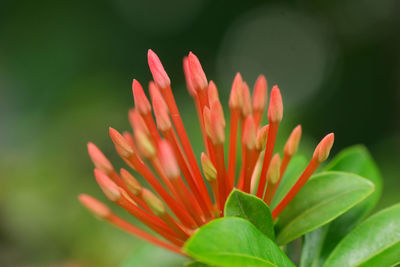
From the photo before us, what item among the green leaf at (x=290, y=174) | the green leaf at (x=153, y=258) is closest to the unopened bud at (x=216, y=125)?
the green leaf at (x=290, y=174)

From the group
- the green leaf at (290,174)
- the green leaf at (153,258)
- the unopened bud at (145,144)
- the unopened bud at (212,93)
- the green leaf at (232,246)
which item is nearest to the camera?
the green leaf at (232,246)

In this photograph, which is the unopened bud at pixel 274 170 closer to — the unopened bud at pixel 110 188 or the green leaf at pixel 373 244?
the green leaf at pixel 373 244

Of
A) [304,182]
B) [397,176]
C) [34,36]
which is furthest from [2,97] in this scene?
[304,182]

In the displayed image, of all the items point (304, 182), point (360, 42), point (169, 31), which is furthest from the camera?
point (169, 31)

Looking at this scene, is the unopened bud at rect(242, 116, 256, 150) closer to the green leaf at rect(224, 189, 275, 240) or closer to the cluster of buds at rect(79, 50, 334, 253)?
the cluster of buds at rect(79, 50, 334, 253)

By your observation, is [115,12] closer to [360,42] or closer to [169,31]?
[169,31]

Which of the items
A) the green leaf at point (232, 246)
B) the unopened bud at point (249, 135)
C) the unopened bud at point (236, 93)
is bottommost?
the green leaf at point (232, 246)

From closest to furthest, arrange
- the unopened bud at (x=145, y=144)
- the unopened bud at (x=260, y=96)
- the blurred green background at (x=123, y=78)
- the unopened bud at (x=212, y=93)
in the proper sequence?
the unopened bud at (x=145, y=144)
the unopened bud at (x=212, y=93)
the unopened bud at (x=260, y=96)
the blurred green background at (x=123, y=78)

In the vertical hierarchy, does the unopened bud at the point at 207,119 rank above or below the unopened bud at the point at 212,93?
below

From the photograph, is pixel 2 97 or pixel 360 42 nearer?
pixel 360 42
